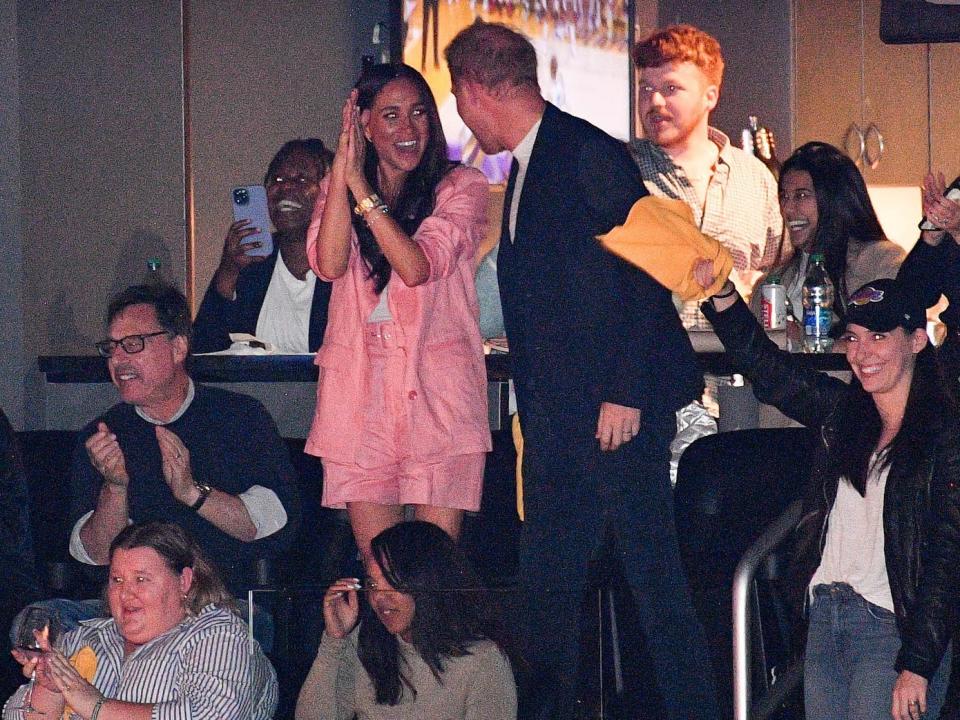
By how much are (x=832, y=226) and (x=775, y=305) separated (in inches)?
8.8

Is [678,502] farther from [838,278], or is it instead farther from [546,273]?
[838,278]

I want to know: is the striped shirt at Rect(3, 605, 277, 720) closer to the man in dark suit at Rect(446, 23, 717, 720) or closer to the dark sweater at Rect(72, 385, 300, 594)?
the dark sweater at Rect(72, 385, 300, 594)

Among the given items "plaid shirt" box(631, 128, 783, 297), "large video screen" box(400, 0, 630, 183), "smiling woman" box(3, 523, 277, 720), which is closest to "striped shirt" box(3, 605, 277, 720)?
"smiling woman" box(3, 523, 277, 720)

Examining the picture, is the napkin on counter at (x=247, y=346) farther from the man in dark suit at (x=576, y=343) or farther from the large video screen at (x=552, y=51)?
the large video screen at (x=552, y=51)

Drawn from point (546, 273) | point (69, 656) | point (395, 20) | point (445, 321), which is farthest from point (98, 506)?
point (395, 20)

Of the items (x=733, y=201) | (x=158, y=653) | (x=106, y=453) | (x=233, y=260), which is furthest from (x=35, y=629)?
(x=733, y=201)

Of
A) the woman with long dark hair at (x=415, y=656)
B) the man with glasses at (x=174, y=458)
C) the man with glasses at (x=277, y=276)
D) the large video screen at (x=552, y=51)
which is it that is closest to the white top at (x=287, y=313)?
the man with glasses at (x=277, y=276)

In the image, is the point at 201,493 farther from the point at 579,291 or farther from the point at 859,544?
the point at 859,544

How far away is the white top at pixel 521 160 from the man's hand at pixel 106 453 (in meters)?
0.83

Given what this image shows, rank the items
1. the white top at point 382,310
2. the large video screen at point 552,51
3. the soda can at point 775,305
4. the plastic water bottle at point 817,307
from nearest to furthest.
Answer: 1. the white top at point 382,310
2. the plastic water bottle at point 817,307
3. the soda can at point 775,305
4. the large video screen at point 552,51

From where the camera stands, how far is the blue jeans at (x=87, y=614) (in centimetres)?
215

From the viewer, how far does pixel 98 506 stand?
2.91 metres

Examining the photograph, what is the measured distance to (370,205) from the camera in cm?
274

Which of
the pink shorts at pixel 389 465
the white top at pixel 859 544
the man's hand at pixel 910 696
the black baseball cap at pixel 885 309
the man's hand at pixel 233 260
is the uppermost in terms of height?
the man's hand at pixel 233 260
